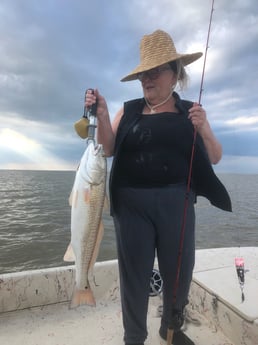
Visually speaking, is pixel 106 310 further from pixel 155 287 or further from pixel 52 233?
pixel 52 233

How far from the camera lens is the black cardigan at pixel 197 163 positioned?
272 centimetres

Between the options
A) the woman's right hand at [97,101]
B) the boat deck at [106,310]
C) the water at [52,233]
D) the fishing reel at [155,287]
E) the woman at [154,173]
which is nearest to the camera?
the woman's right hand at [97,101]

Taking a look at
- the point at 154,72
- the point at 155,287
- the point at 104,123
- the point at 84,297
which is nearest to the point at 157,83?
the point at 154,72

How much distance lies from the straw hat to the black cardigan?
1.00 feet

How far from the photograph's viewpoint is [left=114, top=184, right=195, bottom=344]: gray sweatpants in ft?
8.72

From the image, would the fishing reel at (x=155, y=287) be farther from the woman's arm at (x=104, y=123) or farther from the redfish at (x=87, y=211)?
the woman's arm at (x=104, y=123)

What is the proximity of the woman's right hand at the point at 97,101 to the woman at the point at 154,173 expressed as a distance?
0.01m

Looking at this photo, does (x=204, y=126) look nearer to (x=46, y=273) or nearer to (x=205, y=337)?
(x=205, y=337)

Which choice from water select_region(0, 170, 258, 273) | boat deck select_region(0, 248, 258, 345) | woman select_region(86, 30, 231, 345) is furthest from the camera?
water select_region(0, 170, 258, 273)

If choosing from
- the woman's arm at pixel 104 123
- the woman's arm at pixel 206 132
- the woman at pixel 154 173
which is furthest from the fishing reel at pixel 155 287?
the woman's arm at pixel 104 123

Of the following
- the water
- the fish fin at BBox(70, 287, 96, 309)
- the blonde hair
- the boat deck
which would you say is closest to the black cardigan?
the blonde hair

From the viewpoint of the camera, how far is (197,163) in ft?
9.11

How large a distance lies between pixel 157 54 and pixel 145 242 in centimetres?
159

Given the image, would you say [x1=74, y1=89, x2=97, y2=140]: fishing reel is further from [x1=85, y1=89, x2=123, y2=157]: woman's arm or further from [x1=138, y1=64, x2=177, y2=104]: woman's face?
[x1=138, y1=64, x2=177, y2=104]: woman's face
